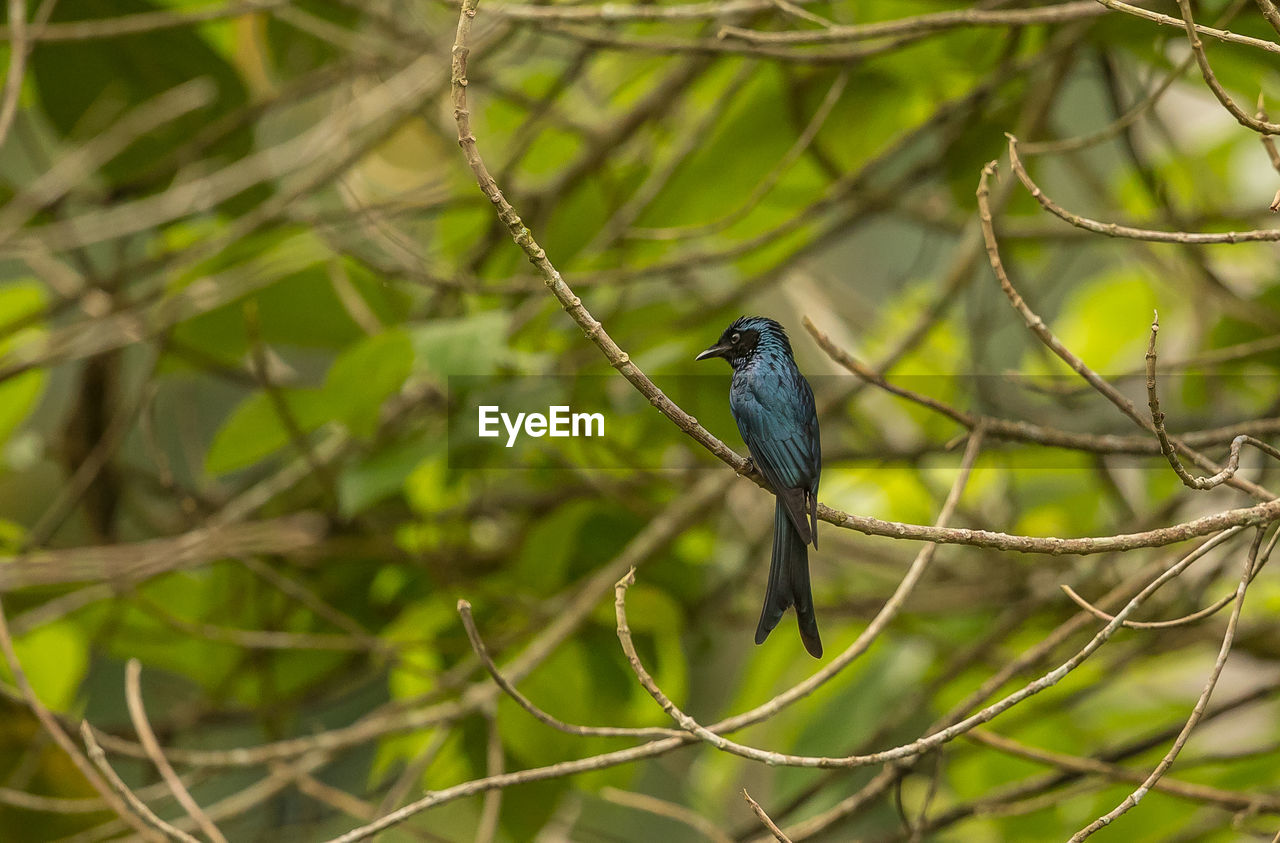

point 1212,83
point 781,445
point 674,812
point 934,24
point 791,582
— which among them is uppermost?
point 934,24

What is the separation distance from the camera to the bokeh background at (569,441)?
135 centimetres

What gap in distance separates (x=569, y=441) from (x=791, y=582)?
75 cm

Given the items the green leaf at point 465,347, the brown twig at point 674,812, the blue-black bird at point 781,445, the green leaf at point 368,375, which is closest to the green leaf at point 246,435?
the green leaf at point 368,375

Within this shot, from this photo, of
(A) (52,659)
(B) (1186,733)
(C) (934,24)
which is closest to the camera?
(B) (1186,733)

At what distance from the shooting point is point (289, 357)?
2414mm

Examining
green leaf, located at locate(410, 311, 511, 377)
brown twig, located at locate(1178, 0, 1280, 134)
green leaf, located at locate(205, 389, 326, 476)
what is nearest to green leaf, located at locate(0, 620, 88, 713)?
green leaf, located at locate(205, 389, 326, 476)

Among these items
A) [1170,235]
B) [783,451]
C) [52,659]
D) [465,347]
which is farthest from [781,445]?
[52,659]

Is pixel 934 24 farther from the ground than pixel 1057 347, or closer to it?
farther from the ground

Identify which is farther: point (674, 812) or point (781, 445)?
point (674, 812)

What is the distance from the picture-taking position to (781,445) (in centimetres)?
75

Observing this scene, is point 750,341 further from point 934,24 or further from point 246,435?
point 246,435

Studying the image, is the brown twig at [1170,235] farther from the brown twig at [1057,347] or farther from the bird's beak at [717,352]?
the bird's beak at [717,352]

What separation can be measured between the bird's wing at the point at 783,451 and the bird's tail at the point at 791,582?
0.02 m

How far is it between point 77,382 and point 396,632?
896 mm
